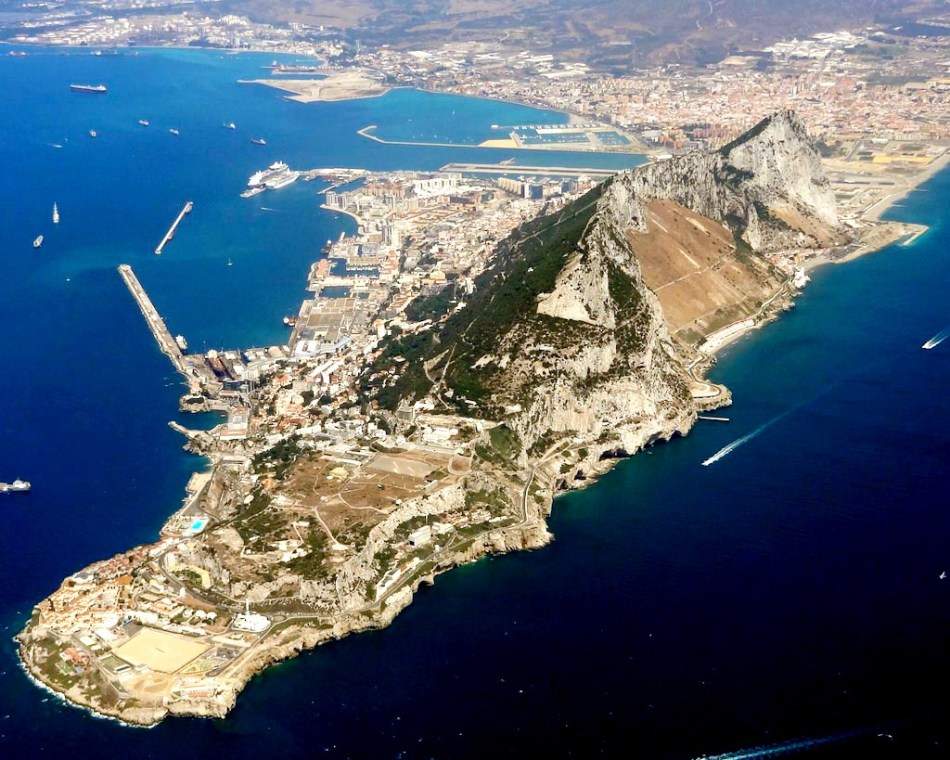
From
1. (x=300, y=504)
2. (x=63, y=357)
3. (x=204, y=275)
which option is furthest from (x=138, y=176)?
(x=300, y=504)

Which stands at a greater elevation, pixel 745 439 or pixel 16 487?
pixel 745 439

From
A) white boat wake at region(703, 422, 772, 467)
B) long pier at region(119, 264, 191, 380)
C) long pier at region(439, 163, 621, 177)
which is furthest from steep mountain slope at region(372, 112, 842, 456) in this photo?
long pier at region(439, 163, 621, 177)

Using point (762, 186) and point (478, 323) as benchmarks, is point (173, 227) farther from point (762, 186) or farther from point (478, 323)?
point (762, 186)

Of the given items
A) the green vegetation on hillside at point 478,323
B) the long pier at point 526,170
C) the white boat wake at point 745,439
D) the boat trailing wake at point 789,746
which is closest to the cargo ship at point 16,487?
the green vegetation on hillside at point 478,323

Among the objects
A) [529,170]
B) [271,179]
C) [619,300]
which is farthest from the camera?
[529,170]

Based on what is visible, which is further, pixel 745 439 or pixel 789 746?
pixel 745 439

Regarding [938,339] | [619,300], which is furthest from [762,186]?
[619,300]

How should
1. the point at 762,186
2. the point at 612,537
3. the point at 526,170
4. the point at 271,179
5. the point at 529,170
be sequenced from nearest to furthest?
the point at 612,537
the point at 762,186
the point at 271,179
the point at 529,170
the point at 526,170

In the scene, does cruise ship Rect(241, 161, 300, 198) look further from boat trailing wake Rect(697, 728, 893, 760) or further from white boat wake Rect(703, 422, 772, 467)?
boat trailing wake Rect(697, 728, 893, 760)
